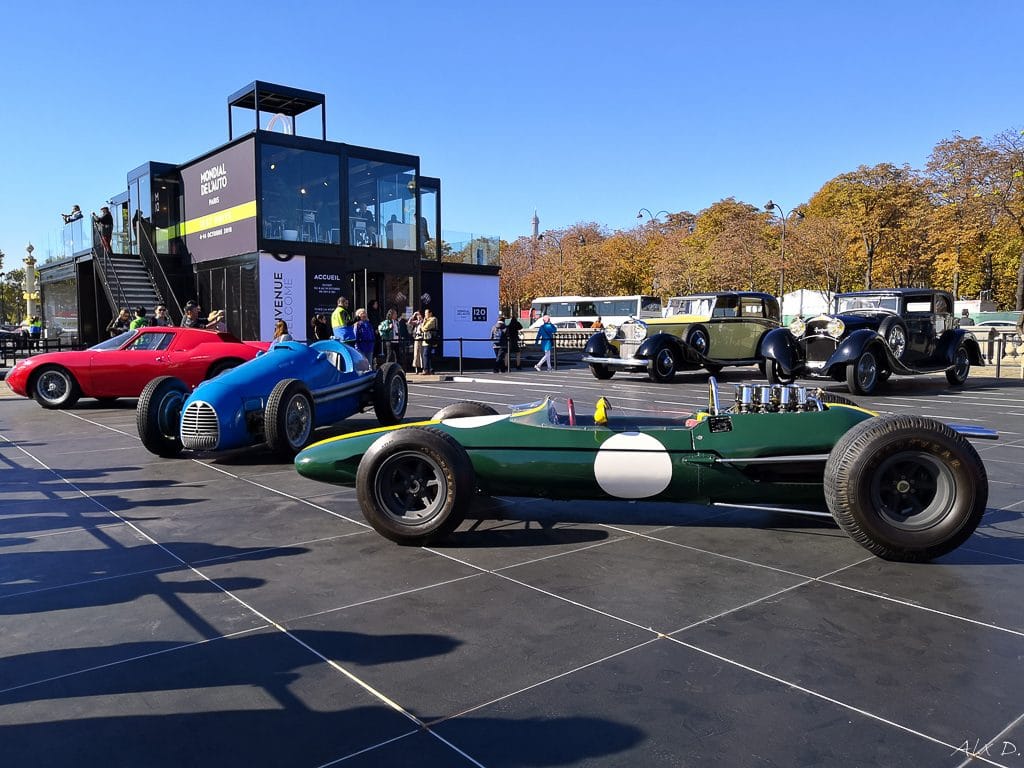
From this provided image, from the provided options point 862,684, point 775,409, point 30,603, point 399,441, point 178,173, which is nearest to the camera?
point 862,684

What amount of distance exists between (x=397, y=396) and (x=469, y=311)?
16.0 metres

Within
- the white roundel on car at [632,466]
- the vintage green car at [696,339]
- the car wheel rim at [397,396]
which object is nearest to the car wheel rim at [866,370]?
the vintage green car at [696,339]

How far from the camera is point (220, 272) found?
71.2ft

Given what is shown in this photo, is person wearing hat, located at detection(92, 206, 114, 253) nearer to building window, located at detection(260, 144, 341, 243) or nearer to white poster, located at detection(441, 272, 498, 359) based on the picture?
building window, located at detection(260, 144, 341, 243)

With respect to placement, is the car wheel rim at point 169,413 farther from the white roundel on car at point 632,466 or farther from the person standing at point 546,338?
the person standing at point 546,338

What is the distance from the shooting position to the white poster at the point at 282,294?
20188 millimetres

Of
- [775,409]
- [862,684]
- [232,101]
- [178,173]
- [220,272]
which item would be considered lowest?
[862,684]

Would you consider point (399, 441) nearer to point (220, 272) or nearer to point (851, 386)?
point (851, 386)

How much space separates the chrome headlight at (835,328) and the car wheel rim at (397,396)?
884 centimetres

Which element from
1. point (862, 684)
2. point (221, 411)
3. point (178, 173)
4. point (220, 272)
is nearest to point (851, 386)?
point (221, 411)

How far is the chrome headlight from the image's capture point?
46.8ft

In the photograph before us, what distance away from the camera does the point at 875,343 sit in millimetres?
13656

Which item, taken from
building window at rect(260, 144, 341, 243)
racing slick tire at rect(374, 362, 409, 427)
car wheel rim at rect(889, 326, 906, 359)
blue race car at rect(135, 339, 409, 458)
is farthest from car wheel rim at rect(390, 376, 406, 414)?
building window at rect(260, 144, 341, 243)

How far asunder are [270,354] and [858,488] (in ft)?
20.9
